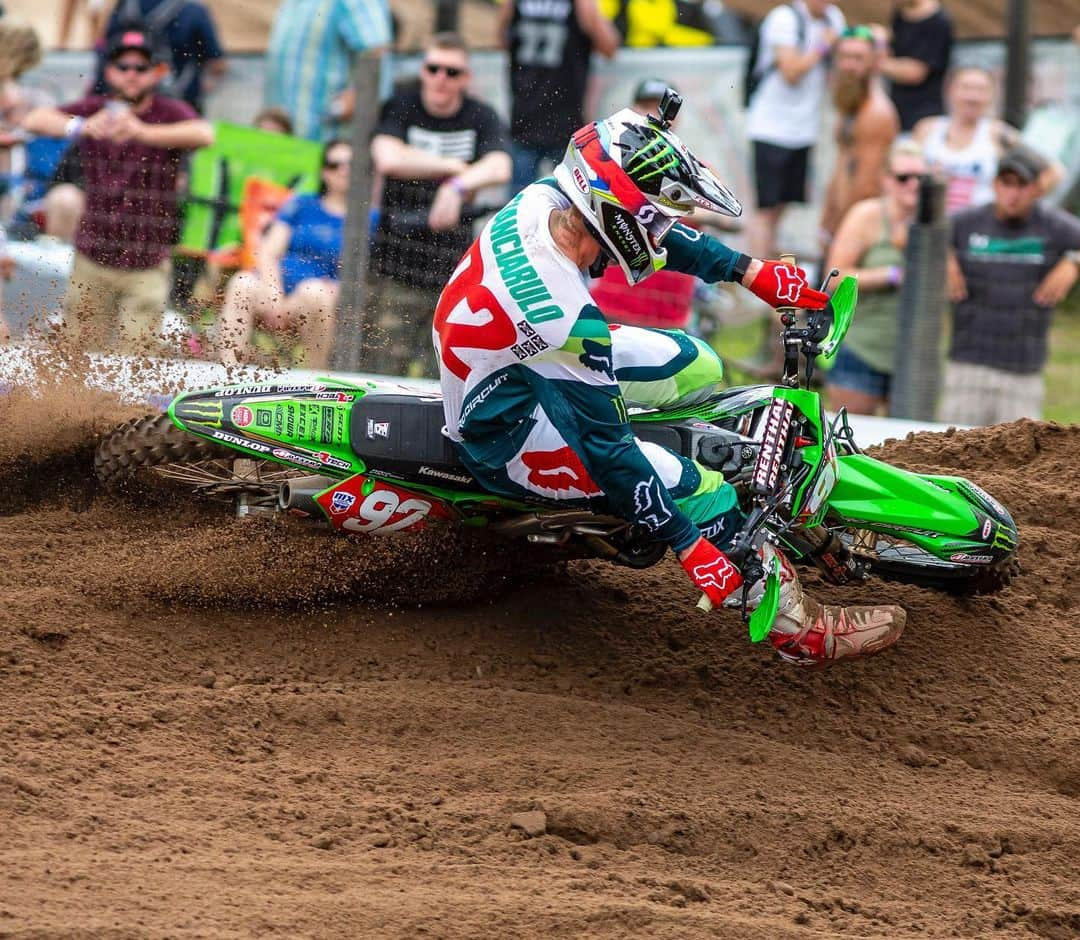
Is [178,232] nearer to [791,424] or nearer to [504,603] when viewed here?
[504,603]

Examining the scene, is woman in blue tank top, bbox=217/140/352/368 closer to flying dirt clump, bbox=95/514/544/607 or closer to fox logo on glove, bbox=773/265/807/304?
flying dirt clump, bbox=95/514/544/607

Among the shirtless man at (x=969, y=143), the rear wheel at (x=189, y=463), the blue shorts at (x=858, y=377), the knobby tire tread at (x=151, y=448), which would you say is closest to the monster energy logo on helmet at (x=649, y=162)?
the rear wheel at (x=189, y=463)

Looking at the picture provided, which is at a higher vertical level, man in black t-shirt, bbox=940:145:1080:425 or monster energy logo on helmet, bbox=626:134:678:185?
monster energy logo on helmet, bbox=626:134:678:185

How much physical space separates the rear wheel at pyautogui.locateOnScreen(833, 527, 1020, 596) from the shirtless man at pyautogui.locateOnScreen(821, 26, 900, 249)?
590 centimetres

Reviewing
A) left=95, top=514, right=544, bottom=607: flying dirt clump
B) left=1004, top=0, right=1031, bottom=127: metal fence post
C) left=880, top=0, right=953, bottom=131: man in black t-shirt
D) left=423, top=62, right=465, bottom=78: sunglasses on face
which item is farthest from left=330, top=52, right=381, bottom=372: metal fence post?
left=1004, top=0, right=1031, bottom=127: metal fence post

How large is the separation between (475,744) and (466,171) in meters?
5.52

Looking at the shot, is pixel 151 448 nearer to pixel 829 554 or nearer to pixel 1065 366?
pixel 829 554

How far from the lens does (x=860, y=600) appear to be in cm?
629

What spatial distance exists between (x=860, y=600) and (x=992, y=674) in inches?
24.2

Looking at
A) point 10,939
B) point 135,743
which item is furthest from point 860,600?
point 10,939

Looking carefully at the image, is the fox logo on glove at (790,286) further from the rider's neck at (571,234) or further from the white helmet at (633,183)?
the rider's neck at (571,234)

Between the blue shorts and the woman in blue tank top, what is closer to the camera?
the woman in blue tank top

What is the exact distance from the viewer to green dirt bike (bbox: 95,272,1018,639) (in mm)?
5461

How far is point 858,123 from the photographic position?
1148cm
